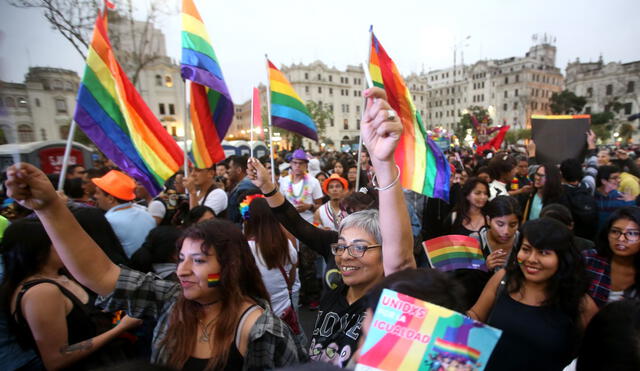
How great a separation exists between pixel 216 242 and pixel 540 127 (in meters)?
7.04

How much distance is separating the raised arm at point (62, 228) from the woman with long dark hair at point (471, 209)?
3363 mm

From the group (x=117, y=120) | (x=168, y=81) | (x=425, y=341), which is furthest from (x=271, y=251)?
Result: (x=168, y=81)

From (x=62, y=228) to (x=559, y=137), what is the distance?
305 inches

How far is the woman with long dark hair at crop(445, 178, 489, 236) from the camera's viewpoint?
3.71 meters

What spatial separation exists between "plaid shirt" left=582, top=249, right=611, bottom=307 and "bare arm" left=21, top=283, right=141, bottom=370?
332 centimetres

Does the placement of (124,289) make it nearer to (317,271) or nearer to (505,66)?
(317,271)

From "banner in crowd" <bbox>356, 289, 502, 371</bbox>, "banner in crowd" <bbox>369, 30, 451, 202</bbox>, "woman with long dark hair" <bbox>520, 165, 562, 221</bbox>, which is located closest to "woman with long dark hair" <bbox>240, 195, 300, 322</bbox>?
"banner in crowd" <bbox>369, 30, 451, 202</bbox>

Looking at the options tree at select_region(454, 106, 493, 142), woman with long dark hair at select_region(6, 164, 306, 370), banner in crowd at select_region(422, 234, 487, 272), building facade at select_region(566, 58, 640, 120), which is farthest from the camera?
building facade at select_region(566, 58, 640, 120)

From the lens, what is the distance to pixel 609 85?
61094mm

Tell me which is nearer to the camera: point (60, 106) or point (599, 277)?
point (60, 106)

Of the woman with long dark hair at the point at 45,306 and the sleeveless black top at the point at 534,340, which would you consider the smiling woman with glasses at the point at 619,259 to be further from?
the woman with long dark hair at the point at 45,306

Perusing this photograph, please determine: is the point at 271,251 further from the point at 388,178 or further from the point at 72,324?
the point at 388,178

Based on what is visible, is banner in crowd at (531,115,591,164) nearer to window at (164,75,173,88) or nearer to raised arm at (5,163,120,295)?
raised arm at (5,163,120,295)

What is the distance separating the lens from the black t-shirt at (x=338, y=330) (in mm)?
1660
